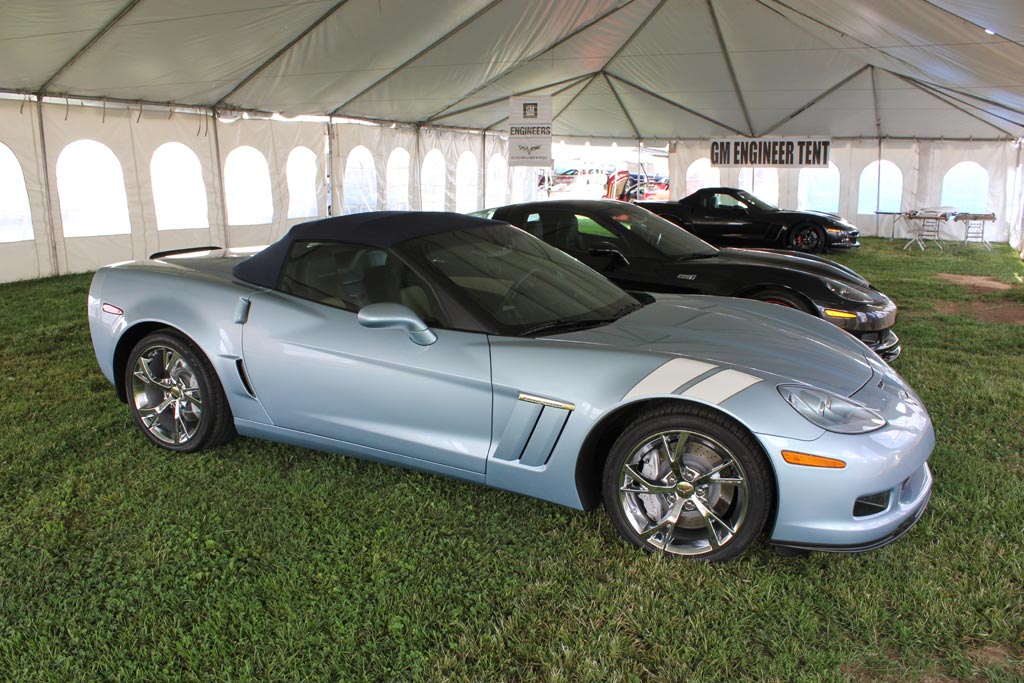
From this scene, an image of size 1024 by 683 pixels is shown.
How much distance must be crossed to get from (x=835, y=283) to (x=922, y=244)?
12.1 metres

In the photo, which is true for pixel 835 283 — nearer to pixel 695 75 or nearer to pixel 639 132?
pixel 695 75

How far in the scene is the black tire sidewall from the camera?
3787 mm

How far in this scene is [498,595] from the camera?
8.81ft

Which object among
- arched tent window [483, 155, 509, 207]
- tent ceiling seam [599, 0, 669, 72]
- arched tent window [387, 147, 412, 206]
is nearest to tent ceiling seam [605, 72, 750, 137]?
tent ceiling seam [599, 0, 669, 72]

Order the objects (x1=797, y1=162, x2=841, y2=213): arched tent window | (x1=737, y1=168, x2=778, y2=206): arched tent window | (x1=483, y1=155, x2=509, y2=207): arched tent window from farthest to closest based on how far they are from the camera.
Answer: (x1=483, y1=155, x2=509, y2=207): arched tent window → (x1=737, y1=168, x2=778, y2=206): arched tent window → (x1=797, y1=162, x2=841, y2=213): arched tent window

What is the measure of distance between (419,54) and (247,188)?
409cm

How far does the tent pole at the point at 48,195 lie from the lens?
9758 mm

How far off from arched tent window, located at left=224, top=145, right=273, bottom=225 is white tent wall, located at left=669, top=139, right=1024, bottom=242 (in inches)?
452

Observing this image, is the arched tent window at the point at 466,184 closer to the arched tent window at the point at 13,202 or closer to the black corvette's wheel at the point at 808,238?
the black corvette's wheel at the point at 808,238

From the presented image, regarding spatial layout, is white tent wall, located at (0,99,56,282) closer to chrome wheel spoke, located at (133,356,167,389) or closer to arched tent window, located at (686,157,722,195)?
chrome wheel spoke, located at (133,356,167,389)

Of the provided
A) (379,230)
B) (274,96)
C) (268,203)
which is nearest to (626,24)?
(274,96)

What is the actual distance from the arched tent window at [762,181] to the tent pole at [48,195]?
1568cm

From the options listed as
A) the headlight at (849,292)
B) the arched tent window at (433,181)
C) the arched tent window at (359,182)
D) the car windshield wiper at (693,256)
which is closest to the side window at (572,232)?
the car windshield wiper at (693,256)

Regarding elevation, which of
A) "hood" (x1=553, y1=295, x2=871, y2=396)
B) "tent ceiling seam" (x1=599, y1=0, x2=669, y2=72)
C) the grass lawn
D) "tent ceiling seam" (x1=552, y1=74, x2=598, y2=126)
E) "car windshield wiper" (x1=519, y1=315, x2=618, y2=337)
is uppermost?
"tent ceiling seam" (x1=599, y1=0, x2=669, y2=72)
